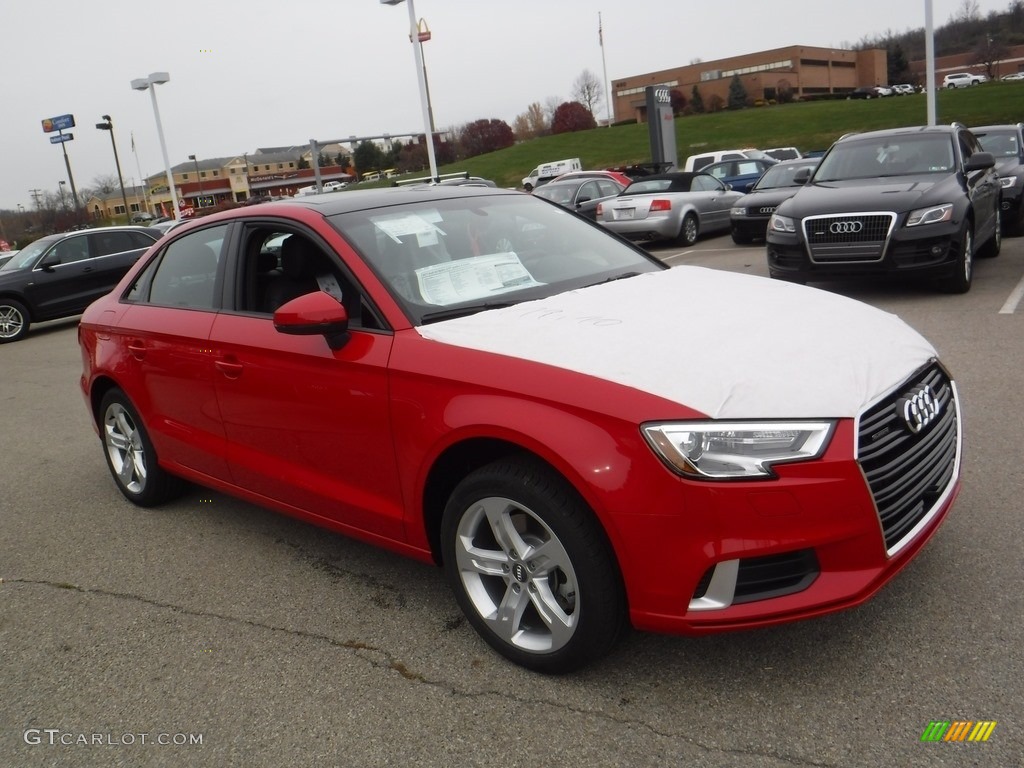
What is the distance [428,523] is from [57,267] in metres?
14.6

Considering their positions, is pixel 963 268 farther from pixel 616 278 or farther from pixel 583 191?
pixel 583 191

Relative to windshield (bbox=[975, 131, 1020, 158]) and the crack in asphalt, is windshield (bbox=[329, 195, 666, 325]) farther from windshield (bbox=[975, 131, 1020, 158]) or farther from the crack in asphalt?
windshield (bbox=[975, 131, 1020, 158])

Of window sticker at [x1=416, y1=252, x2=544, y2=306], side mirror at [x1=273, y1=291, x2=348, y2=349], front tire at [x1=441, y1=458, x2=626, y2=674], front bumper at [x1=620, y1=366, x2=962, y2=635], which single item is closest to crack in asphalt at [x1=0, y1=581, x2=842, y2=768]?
front tire at [x1=441, y1=458, x2=626, y2=674]

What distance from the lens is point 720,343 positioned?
A: 278cm

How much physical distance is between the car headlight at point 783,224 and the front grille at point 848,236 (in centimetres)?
15

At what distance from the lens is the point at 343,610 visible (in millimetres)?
3523

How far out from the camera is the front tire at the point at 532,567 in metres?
2.62

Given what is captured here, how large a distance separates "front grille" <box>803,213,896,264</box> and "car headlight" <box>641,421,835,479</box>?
674 centimetres

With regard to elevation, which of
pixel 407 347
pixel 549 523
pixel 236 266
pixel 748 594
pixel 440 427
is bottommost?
pixel 748 594

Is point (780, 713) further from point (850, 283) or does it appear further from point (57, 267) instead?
point (57, 267)

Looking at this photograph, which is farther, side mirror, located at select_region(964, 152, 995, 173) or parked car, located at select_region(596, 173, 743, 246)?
parked car, located at select_region(596, 173, 743, 246)

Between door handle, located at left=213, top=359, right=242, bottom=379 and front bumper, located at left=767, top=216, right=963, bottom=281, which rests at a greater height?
door handle, located at left=213, top=359, right=242, bottom=379

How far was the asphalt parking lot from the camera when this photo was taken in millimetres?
2523

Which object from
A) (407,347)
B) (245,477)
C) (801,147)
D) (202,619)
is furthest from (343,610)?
(801,147)
